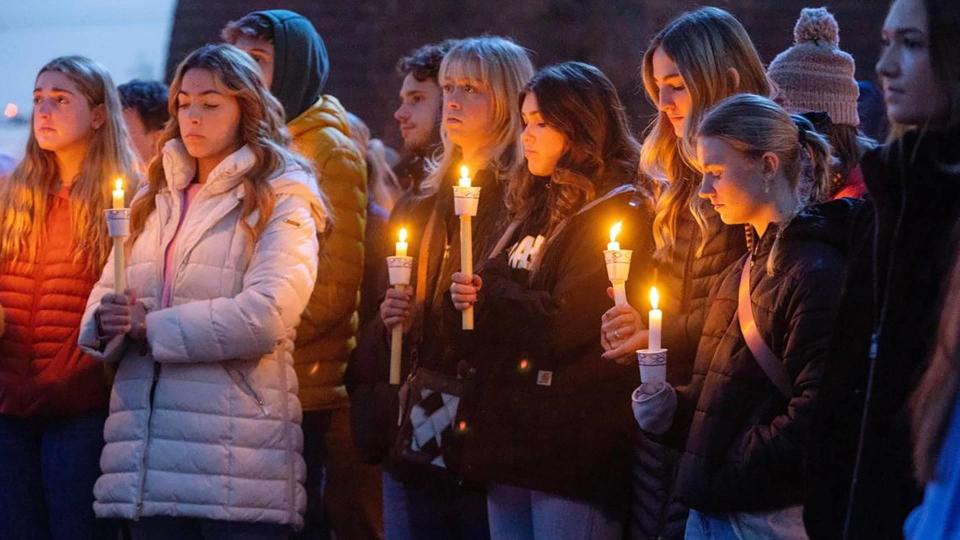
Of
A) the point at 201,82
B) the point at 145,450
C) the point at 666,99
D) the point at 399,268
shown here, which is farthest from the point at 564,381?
the point at 201,82

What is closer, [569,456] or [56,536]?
[569,456]

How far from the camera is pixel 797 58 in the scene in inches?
193

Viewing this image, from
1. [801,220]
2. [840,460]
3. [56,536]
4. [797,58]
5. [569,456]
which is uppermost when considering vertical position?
[797,58]

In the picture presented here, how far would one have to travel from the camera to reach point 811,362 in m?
3.46

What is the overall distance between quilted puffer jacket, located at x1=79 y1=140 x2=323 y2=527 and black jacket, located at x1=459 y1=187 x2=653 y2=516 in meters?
0.67

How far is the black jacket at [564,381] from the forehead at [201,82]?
1265 mm

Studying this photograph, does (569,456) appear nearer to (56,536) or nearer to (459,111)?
(459,111)

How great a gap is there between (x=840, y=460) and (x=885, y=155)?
1.90ft

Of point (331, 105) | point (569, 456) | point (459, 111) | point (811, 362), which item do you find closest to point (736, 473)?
point (811, 362)

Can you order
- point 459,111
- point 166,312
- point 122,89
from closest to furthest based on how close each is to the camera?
point 166,312
point 459,111
point 122,89

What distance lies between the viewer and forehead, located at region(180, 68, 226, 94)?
514 cm

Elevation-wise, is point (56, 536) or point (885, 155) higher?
point (885, 155)

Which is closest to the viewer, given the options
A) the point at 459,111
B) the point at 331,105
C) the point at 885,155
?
the point at 885,155

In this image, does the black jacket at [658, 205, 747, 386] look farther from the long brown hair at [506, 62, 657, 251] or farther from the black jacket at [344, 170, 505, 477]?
the black jacket at [344, 170, 505, 477]
